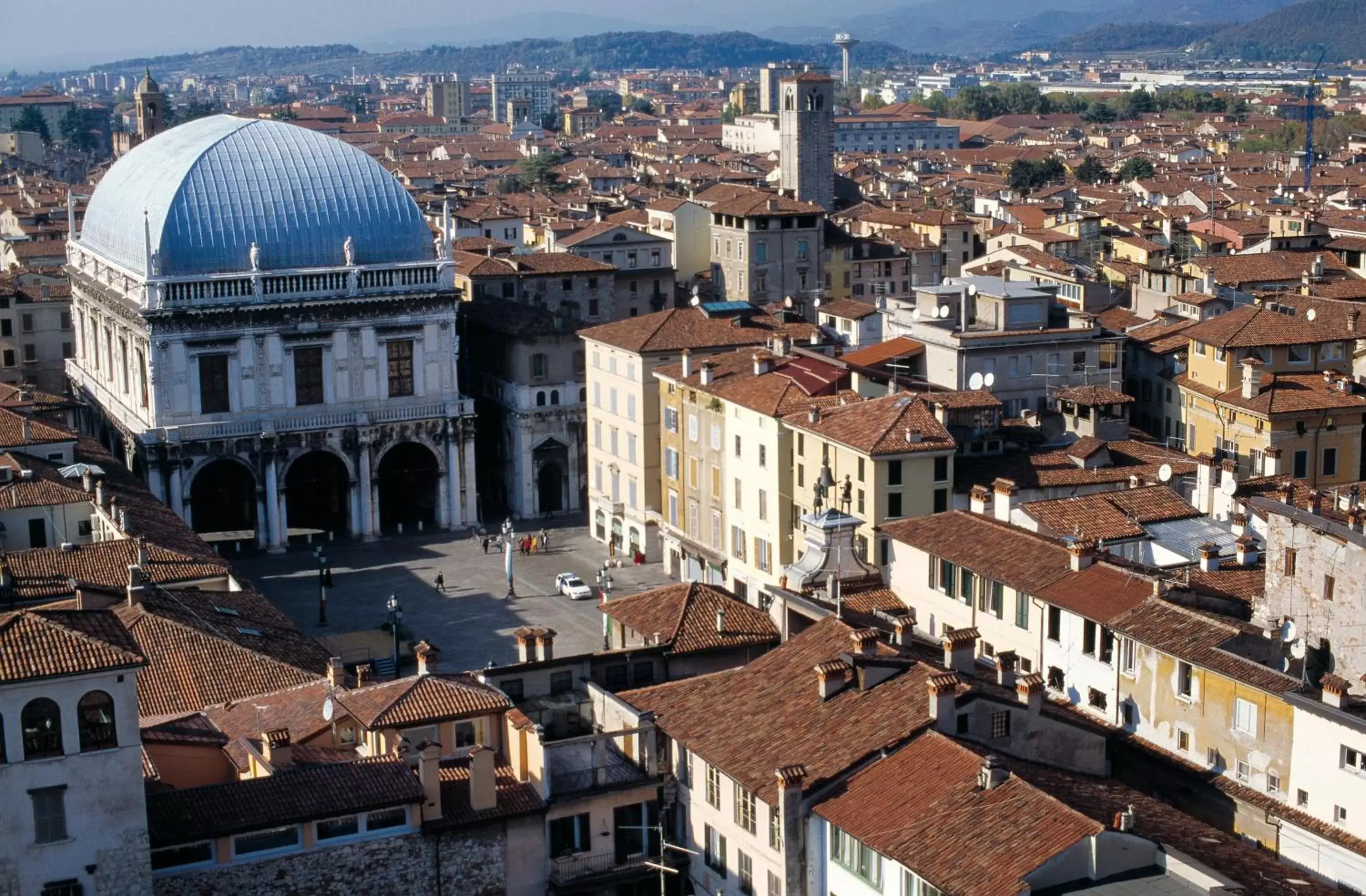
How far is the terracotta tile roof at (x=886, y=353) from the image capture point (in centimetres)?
6303

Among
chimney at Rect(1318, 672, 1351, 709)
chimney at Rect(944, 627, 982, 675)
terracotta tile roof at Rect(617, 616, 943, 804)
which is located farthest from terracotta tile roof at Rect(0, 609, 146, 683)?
chimney at Rect(1318, 672, 1351, 709)

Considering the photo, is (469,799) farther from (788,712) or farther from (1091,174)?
(1091,174)

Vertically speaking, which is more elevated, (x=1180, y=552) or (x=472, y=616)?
(x=1180, y=552)

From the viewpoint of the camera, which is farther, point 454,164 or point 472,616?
point 454,164

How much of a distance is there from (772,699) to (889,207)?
97.2 m

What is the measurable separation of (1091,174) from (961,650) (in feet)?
466

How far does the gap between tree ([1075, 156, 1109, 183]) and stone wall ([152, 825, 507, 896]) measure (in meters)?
148

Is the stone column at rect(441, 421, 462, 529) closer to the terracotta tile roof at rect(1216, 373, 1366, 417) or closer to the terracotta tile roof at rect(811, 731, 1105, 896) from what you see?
the terracotta tile roof at rect(1216, 373, 1366, 417)

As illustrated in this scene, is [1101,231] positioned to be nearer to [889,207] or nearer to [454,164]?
[889,207]

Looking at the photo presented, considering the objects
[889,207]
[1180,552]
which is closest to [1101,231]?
[889,207]

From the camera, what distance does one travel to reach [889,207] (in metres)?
130

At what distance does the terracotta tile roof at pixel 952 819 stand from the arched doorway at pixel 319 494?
46.1 m

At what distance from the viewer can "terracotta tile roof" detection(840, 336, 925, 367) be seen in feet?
207

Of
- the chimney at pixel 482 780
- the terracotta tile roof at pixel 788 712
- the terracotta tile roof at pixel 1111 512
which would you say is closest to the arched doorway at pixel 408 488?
the terracotta tile roof at pixel 1111 512
